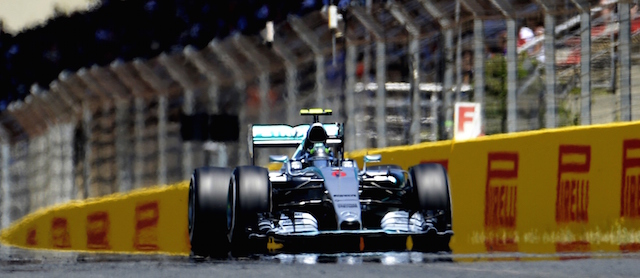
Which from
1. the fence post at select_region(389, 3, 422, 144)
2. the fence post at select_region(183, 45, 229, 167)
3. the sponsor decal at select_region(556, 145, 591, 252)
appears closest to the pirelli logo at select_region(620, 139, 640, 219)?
the sponsor decal at select_region(556, 145, 591, 252)

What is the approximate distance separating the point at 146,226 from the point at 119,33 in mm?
24741

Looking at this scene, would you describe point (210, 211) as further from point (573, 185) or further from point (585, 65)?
point (585, 65)

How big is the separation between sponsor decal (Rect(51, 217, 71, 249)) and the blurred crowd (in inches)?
493

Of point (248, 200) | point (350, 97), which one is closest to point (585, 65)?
point (350, 97)

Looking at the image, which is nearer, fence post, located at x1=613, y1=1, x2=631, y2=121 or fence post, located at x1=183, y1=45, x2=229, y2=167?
fence post, located at x1=613, y1=1, x2=631, y2=121

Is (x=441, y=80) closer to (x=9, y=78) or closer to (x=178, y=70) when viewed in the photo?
(x=178, y=70)

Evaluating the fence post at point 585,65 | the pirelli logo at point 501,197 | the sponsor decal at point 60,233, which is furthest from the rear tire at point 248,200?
the sponsor decal at point 60,233

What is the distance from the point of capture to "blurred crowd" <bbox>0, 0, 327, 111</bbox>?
107 feet

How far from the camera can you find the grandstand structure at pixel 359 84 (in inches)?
506

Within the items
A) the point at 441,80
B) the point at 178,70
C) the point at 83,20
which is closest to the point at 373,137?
the point at 441,80

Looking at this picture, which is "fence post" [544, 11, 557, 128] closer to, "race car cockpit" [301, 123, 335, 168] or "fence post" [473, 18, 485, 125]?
"fence post" [473, 18, 485, 125]

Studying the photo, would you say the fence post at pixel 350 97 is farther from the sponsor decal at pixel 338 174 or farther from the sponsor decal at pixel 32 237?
the sponsor decal at pixel 338 174

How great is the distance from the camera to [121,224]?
1521 cm

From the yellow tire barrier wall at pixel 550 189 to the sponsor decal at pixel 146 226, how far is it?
3.53 meters
